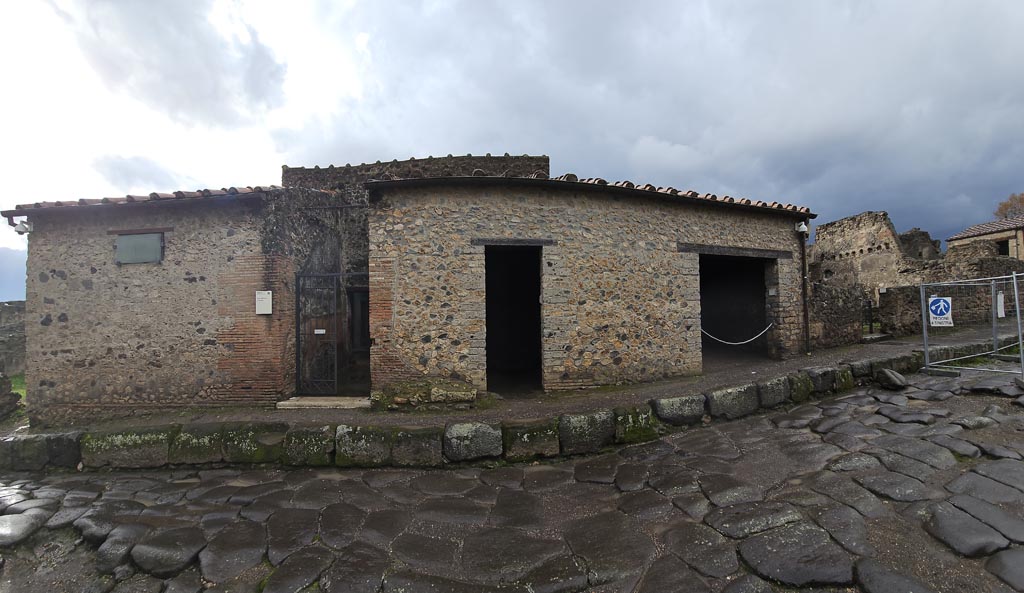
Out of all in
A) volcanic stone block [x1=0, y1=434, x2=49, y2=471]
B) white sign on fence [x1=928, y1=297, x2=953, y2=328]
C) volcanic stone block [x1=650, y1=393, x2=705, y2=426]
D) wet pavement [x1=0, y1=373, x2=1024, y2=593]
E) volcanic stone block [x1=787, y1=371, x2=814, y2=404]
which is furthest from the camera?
white sign on fence [x1=928, y1=297, x2=953, y2=328]

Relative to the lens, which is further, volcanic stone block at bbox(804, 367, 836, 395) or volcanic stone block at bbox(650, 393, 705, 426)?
volcanic stone block at bbox(804, 367, 836, 395)

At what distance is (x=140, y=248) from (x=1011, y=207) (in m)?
45.8

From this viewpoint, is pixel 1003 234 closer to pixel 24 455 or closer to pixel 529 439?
pixel 529 439

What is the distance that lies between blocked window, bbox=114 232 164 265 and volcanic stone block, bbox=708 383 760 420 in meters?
9.80

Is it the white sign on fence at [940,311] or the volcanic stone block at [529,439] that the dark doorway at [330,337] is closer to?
the volcanic stone block at [529,439]

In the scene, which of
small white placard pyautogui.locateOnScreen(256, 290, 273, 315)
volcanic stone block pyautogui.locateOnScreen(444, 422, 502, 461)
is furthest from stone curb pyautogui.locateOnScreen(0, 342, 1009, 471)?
small white placard pyautogui.locateOnScreen(256, 290, 273, 315)

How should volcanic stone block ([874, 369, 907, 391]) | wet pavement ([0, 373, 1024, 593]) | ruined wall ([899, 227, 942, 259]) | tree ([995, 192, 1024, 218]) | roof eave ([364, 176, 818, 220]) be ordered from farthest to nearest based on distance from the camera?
1. tree ([995, 192, 1024, 218])
2. ruined wall ([899, 227, 942, 259])
3. roof eave ([364, 176, 818, 220])
4. volcanic stone block ([874, 369, 907, 391])
5. wet pavement ([0, 373, 1024, 593])

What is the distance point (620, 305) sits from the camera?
732cm

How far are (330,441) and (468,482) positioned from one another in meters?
1.86

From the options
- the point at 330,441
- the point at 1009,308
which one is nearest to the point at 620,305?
the point at 330,441

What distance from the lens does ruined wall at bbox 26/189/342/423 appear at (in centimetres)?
677

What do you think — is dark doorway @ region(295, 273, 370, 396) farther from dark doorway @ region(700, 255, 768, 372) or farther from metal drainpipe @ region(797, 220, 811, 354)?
metal drainpipe @ region(797, 220, 811, 354)

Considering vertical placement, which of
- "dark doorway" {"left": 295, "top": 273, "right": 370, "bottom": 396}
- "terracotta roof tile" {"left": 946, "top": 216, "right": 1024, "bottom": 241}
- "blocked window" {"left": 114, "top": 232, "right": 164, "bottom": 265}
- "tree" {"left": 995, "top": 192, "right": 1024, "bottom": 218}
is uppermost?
"tree" {"left": 995, "top": 192, "right": 1024, "bottom": 218}

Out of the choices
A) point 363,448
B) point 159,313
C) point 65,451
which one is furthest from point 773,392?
point 159,313
